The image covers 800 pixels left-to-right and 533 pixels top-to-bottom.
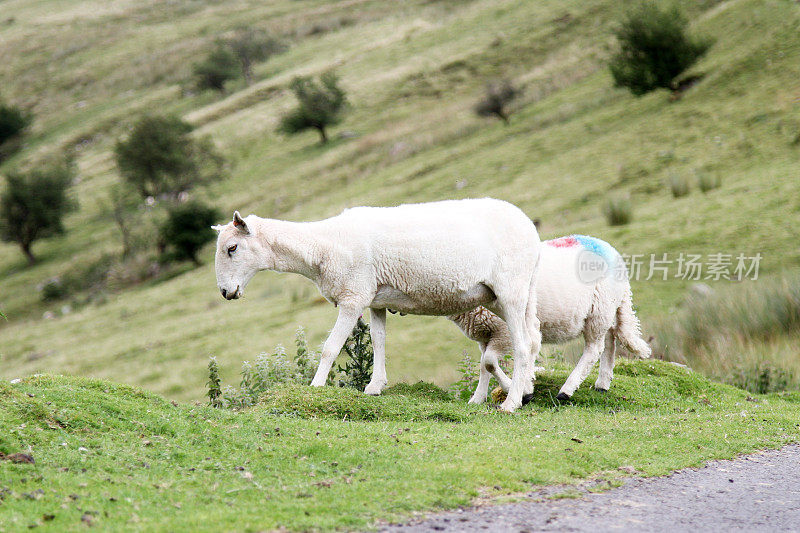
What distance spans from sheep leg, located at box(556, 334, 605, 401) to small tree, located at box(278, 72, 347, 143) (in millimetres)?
50277

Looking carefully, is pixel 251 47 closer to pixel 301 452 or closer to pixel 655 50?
pixel 655 50

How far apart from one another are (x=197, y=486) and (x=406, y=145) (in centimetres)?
4674

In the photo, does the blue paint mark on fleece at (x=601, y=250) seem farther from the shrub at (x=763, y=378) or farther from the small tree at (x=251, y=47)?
the small tree at (x=251, y=47)

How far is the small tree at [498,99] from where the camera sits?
4909 centimetres

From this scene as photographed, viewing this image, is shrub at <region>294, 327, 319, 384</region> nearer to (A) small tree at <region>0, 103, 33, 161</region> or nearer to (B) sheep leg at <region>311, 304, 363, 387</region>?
(B) sheep leg at <region>311, 304, 363, 387</region>

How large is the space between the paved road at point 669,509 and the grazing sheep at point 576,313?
12.0 ft

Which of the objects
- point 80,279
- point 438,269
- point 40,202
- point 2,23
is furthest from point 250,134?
point 2,23

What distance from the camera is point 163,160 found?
61.0m

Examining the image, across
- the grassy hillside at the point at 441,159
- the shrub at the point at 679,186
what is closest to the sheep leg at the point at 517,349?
the grassy hillside at the point at 441,159

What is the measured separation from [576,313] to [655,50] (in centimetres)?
3210

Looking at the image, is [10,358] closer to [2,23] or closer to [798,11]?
[798,11]

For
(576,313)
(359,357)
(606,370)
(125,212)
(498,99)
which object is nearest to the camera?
(576,313)

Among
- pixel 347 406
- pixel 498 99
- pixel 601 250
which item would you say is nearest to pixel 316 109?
pixel 498 99

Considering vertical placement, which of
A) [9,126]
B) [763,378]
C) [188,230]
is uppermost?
[9,126]
